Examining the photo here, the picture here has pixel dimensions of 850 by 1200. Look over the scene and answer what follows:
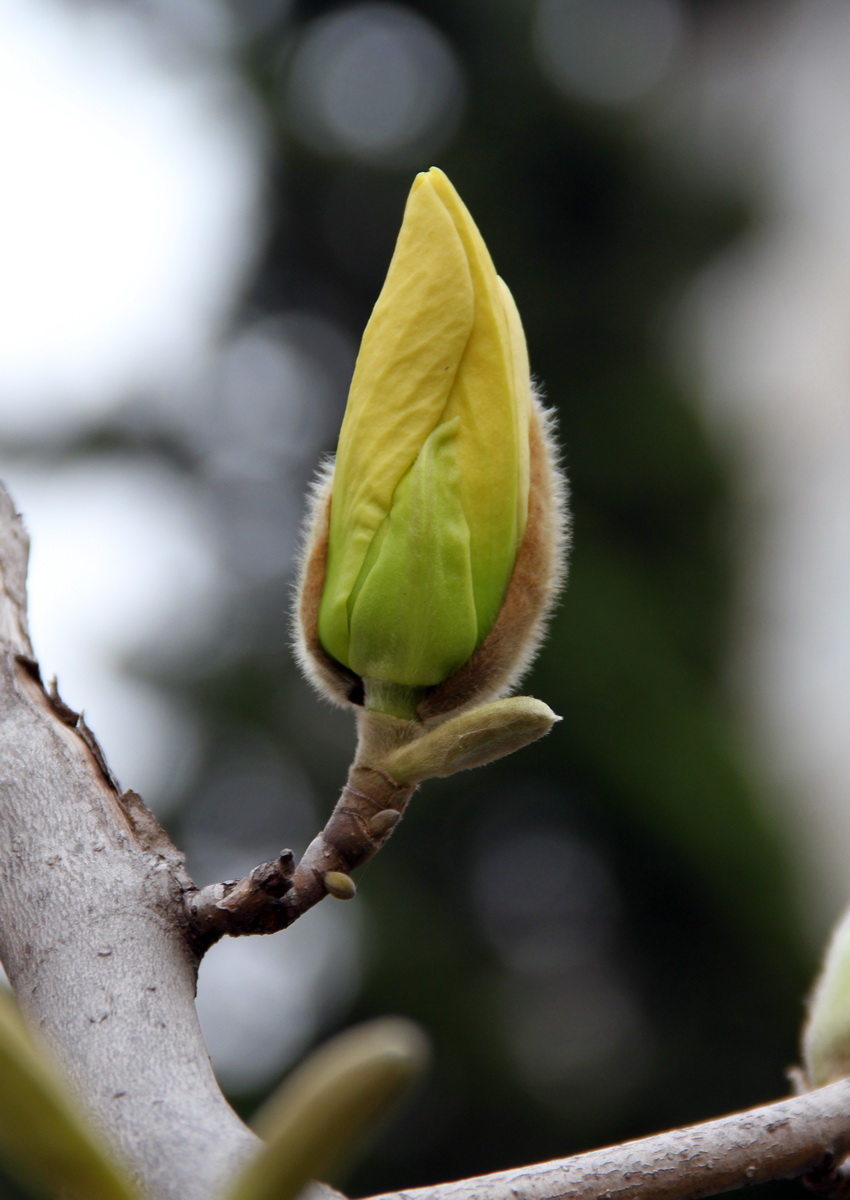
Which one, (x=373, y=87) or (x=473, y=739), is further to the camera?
(x=373, y=87)

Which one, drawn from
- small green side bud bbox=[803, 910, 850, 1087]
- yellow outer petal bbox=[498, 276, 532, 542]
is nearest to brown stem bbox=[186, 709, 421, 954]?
yellow outer petal bbox=[498, 276, 532, 542]

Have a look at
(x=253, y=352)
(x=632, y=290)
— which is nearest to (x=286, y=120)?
(x=253, y=352)

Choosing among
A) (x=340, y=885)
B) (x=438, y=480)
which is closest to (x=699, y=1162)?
(x=340, y=885)

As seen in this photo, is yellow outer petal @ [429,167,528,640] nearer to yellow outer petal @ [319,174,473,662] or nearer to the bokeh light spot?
yellow outer petal @ [319,174,473,662]

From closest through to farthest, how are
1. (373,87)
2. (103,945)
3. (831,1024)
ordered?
(103,945) < (831,1024) < (373,87)

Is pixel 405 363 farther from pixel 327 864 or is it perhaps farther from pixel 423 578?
pixel 327 864

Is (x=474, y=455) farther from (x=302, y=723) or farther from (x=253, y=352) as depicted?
(x=253, y=352)

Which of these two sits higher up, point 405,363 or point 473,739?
point 405,363

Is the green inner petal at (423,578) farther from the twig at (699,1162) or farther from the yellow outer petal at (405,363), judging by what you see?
the twig at (699,1162)
